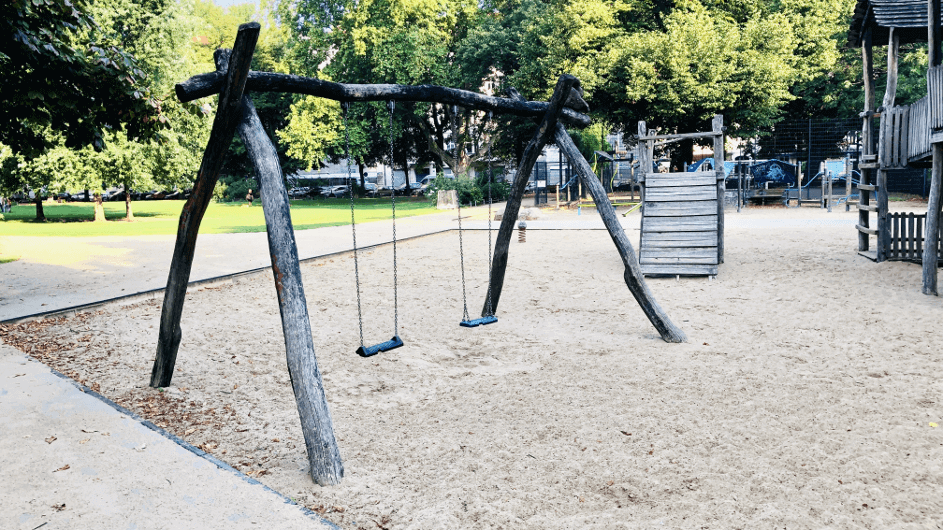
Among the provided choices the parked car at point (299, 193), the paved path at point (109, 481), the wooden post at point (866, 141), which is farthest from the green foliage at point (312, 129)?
the paved path at point (109, 481)

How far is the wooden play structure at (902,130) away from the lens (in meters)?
8.97

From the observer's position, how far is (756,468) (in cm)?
397

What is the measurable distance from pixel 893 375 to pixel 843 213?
18998 mm

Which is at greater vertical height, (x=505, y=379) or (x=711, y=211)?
(x=711, y=211)

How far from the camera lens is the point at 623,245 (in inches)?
269

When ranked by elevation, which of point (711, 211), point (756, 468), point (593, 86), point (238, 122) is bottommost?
point (756, 468)

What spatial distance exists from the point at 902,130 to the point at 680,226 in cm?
354

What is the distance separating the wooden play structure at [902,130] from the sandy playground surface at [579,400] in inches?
60.6

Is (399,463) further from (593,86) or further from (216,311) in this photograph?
(593,86)

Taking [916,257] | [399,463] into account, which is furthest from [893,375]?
[916,257]

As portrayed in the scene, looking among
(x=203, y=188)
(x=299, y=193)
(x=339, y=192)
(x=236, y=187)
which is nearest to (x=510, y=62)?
(x=339, y=192)

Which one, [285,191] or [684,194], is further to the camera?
[684,194]

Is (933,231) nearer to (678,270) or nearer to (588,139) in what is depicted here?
(678,270)

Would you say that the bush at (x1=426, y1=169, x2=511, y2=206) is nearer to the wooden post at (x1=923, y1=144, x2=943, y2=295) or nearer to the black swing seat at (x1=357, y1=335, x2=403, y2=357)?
the wooden post at (x1=923, y1=144, x2=943, y2=295)
